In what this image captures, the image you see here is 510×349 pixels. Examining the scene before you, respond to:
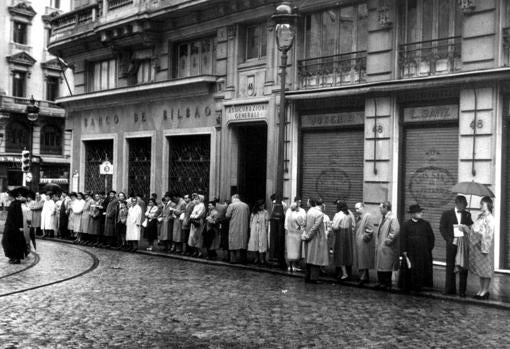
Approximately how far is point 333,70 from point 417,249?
801cm

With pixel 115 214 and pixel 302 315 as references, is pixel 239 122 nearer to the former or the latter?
pixel 115 214

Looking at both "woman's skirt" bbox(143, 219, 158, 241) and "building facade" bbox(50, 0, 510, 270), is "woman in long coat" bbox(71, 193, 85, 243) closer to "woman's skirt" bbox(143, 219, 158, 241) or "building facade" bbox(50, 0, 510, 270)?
"building facade" bbox(50, 0, 510, 270)

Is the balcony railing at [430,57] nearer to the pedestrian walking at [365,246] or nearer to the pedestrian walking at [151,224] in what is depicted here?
the pedestrian walking at [365,246]

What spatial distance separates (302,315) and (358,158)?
31.4 feet

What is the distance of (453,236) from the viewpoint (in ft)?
42.8

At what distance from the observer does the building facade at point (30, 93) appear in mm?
50000

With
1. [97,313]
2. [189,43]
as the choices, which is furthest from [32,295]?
[189,43]

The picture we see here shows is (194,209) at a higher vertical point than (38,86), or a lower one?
lower

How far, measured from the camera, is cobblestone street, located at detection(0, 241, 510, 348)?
8516 millimetres

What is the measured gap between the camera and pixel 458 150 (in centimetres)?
1666

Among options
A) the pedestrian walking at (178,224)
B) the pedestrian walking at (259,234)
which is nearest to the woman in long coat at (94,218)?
the pedestrian walking at (178,224)

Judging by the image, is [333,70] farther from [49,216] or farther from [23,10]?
[23,10]

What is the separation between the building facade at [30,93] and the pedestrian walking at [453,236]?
4036 cm

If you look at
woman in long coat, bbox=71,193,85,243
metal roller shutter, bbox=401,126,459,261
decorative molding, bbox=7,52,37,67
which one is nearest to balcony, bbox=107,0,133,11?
woman in long coat, bbox=71,193,85,243
